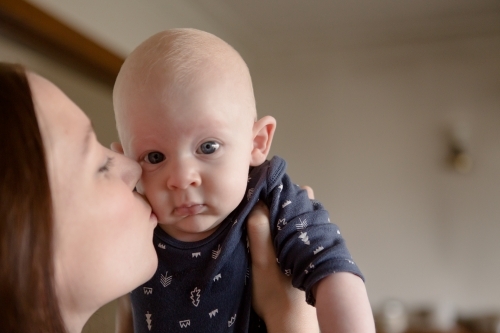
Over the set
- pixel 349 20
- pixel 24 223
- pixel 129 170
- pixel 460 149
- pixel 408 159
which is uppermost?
pixel 349 20

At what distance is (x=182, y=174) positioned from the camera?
61cm

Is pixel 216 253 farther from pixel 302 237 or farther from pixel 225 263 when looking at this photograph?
pixel 302 237

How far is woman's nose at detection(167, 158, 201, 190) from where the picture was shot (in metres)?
0.61

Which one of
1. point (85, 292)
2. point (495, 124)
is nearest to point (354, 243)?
point (495, 124)

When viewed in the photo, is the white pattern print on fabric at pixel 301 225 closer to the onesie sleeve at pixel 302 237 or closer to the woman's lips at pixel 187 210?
the onesie sleeve at pixel 302 237

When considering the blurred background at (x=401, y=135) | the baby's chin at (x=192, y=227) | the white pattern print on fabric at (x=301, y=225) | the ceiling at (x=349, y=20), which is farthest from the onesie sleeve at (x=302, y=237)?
the blurred background at (x=401, y=135)

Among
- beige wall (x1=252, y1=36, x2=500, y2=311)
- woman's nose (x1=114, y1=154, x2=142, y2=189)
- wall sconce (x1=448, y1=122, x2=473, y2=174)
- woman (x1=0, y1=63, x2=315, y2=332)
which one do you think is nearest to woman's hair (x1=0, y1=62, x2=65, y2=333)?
woman (x1=0, y1=63, x2=315, y2=332)

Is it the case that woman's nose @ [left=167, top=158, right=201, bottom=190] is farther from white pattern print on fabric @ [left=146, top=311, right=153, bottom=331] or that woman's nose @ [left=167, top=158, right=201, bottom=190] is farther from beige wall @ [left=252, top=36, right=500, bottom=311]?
beige wall @ [left=252, top=36, right=500, bottom=311]

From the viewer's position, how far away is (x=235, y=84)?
26.6 inches

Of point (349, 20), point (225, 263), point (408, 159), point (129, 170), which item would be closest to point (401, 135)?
point (408, 159)

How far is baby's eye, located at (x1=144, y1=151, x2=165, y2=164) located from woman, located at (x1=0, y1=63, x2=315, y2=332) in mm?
29

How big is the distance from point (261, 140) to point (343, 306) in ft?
1.05

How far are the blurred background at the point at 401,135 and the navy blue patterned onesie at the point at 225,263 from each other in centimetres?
182

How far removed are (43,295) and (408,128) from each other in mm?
2688
